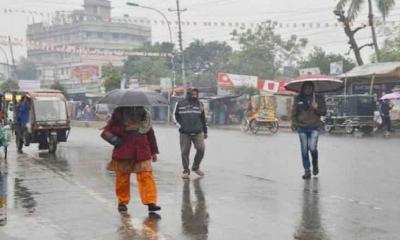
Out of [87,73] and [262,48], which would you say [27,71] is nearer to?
[87,73]

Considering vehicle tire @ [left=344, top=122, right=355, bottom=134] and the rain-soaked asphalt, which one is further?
vehicle tire @ [left=344, top=122, right=355, bottom=134]

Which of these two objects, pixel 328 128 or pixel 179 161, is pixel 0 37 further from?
pixel 179 161

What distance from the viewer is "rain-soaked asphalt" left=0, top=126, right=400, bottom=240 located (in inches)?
287

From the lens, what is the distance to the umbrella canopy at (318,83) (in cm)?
1237

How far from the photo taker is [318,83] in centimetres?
1318

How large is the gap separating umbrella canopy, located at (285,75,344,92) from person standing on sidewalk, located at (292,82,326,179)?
0.29 metres

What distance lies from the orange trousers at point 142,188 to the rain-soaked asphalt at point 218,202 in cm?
21

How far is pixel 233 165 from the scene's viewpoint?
1509cm

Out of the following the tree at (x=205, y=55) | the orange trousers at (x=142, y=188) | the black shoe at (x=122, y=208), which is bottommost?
the black shoe at (x=122, y=208)

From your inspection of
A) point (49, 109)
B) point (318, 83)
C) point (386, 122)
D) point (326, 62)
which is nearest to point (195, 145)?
point (318, 83)

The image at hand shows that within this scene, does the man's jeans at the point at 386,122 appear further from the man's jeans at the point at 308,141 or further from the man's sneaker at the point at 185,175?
the man's sneaker at the point at 185,175

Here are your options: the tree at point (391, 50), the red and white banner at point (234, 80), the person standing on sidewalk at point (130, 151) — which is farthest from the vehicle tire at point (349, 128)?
the tree at point (391, 50)

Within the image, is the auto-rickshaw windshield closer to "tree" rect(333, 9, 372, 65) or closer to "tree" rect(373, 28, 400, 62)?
"tree" rect(333, 9, 372, 65)

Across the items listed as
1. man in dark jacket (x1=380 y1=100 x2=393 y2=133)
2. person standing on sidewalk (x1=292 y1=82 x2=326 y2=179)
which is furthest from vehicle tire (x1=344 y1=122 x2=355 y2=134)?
person standing on sidewalk (x1=292 y1=82 x2=326 y2=179)
